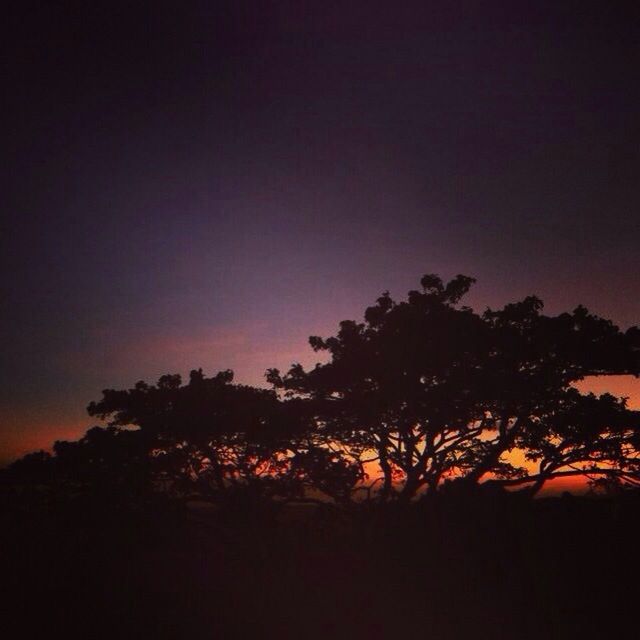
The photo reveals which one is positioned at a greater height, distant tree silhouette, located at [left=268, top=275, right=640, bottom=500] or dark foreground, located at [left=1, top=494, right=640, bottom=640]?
distant tree silhouette, located at [left=268, top=275, right=640, bottom=500]

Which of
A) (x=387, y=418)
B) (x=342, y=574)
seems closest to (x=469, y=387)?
(x=387, y=418)

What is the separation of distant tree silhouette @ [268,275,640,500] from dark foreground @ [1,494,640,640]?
2.00m

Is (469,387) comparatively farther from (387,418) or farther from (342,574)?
(342,574)

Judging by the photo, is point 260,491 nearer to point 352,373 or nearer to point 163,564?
point 163,564

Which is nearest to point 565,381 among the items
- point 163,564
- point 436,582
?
point 436,582

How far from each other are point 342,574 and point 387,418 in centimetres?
545

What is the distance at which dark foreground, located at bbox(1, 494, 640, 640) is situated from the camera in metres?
10.6

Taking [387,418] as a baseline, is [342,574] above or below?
below

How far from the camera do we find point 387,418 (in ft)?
57.2

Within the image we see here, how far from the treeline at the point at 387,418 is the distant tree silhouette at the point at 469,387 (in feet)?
0.14

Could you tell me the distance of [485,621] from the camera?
33.8 ft

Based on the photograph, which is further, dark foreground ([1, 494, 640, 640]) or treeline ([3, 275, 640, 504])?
treeline ([3, 275, 640, 504])

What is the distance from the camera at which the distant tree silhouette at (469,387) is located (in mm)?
15281

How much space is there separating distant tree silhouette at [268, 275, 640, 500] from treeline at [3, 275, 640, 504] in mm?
44
